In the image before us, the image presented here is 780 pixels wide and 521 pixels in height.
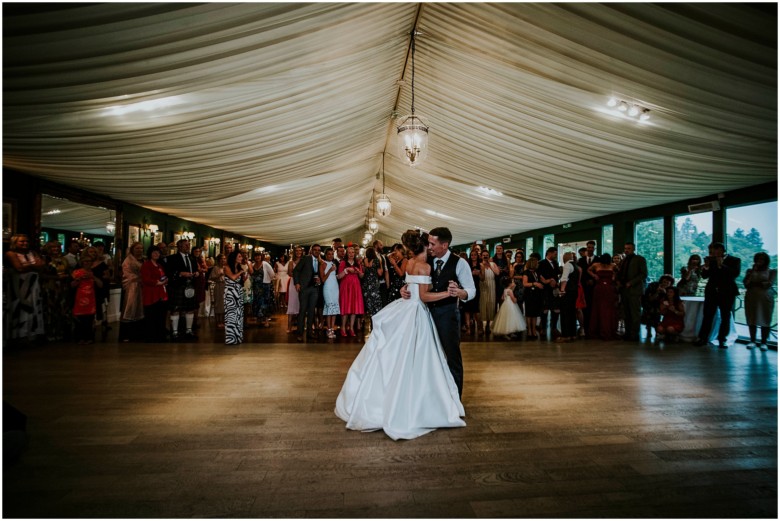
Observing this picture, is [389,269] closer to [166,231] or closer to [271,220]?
[271,220]

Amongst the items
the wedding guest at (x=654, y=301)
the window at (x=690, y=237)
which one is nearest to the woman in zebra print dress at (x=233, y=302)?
the wedding guest at (x=654, y=301)

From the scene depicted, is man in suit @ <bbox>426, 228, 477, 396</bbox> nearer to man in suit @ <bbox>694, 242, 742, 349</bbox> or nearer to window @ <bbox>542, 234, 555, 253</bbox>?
man in suit @ <bbox>694, 242, 742, 349</bbox>

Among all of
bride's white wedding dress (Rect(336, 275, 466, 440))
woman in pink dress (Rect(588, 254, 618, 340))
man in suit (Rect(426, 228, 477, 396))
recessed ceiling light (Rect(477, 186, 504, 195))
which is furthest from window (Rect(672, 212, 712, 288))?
bride's white wedding dress (Rect(336, 275, 466, 440))

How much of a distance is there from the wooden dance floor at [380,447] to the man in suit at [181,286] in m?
1.90

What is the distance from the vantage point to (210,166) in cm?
621

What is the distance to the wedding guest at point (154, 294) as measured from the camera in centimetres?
620

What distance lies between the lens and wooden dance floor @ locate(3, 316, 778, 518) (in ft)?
6.56

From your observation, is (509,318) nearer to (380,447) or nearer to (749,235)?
(380,447)

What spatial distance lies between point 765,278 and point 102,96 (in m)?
8.74

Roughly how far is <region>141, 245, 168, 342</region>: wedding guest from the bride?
451cm

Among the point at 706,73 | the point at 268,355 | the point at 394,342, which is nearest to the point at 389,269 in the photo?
the point at 268,355

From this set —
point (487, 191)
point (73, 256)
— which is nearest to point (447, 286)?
point (487, 191)

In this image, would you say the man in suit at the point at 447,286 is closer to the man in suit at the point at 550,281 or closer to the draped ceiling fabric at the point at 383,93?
the draped ceiling fabric at the point at 383,93

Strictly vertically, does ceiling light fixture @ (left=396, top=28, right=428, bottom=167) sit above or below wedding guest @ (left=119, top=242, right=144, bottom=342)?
above
